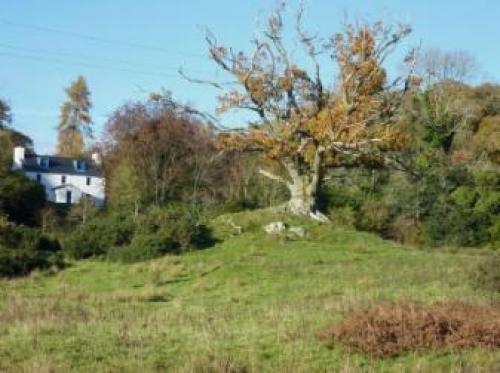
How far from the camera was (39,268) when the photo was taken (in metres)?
23.2

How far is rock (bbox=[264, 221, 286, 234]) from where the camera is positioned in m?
26.6

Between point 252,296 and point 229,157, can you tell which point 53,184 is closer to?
point 229,157

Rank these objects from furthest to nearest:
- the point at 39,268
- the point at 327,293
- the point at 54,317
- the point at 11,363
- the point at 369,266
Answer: the point at 39,268, the point at 369,266, the point at 327,293, the point at 54,317, the point at 11,363

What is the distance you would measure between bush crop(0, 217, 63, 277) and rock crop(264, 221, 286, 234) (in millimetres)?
6856

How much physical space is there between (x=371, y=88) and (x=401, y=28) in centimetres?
246

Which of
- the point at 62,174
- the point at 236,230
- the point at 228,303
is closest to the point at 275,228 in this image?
the point at 236,230

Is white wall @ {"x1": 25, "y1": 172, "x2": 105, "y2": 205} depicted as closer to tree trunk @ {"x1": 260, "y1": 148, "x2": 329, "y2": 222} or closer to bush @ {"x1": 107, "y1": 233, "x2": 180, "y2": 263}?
tree trunk @ {"x1": 260, "y1": 148, "x2": 329, "y2": 222}

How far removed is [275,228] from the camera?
88.0 feet

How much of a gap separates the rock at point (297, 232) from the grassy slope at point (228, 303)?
1.13 ft

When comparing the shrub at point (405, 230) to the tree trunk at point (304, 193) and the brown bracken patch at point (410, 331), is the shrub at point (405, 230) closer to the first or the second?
the tree trunk at point (304, 193)

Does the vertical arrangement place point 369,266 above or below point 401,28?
below

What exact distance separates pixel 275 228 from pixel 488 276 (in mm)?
11584

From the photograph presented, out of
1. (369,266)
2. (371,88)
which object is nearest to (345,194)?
(371,88)

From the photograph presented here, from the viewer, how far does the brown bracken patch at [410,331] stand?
10125 mm
